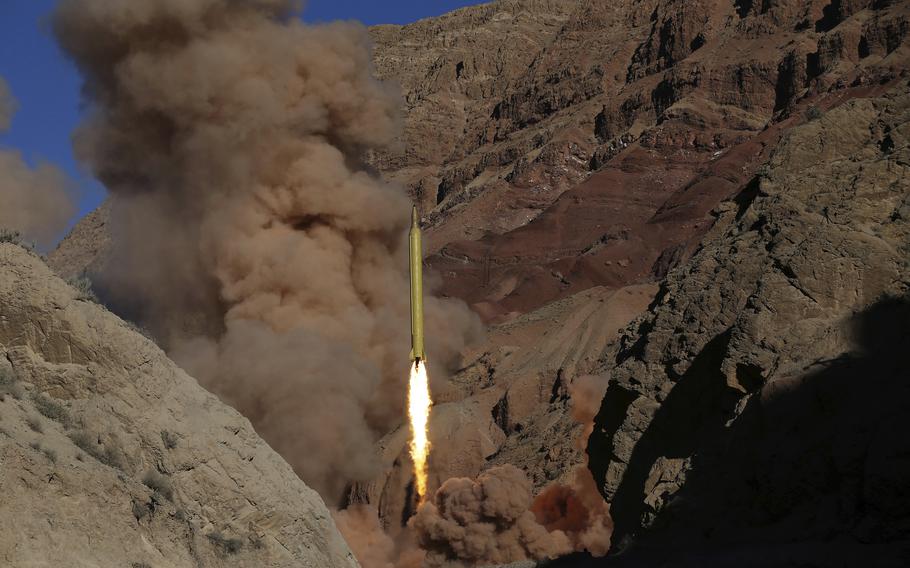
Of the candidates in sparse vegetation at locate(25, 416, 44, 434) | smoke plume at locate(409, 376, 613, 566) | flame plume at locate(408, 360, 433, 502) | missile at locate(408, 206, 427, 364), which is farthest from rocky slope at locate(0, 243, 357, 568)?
flame plume at locate(408, 360, 433, 502)

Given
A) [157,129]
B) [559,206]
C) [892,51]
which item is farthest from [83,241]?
[157,129]

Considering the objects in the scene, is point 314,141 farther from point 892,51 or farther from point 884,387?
point 892,51

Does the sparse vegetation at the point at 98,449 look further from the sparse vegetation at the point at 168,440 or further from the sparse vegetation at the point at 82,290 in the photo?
the sparse vegetation at the point at 82,290

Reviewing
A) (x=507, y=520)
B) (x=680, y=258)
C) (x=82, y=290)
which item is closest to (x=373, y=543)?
(x=507, y=520)

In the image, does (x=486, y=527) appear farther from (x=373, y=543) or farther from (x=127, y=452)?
(x=127, y=452)

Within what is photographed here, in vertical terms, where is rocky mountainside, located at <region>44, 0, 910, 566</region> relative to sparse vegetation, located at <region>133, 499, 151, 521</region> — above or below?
below

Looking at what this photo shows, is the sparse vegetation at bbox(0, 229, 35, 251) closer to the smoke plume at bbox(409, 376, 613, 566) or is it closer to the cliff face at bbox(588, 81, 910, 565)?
the cliff face at bbox(588, 81, 910, 565)
